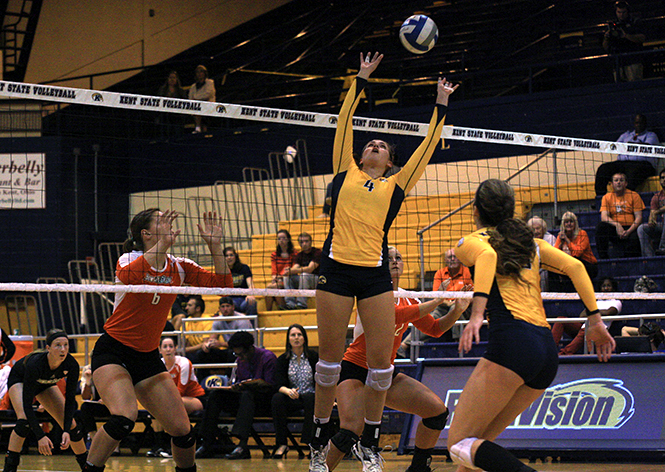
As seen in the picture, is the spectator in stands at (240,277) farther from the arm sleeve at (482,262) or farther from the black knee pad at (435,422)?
the arm sleeve at (482,262)

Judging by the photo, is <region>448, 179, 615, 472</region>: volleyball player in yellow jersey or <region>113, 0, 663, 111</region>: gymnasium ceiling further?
<region>113, 0, 663, 111</region>: gymnasium ceiling

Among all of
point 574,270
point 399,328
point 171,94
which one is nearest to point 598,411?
point 399,328

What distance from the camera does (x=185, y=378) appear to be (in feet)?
32.1

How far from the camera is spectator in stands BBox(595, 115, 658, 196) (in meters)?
11.8

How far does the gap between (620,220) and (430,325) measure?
591 centimetres

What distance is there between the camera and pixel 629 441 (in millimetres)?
→ 7234

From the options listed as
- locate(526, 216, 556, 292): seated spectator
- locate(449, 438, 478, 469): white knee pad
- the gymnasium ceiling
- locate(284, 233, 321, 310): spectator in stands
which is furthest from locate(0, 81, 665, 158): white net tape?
the gymnasium ceiling

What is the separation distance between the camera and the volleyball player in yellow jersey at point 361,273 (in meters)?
5.20

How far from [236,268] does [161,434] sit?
3146mm

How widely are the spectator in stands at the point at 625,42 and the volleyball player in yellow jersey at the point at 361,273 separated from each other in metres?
8.99

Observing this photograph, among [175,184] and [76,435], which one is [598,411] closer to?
[76,435]

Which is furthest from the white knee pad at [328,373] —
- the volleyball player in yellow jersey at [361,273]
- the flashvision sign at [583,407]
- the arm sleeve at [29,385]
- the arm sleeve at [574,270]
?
the arm sleeve at [29,385]

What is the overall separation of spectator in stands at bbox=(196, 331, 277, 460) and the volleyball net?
12.2 ft

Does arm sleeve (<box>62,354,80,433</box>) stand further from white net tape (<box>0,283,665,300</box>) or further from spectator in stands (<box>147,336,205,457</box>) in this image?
spectator in stands (<box>147,336,205,457</box>)
